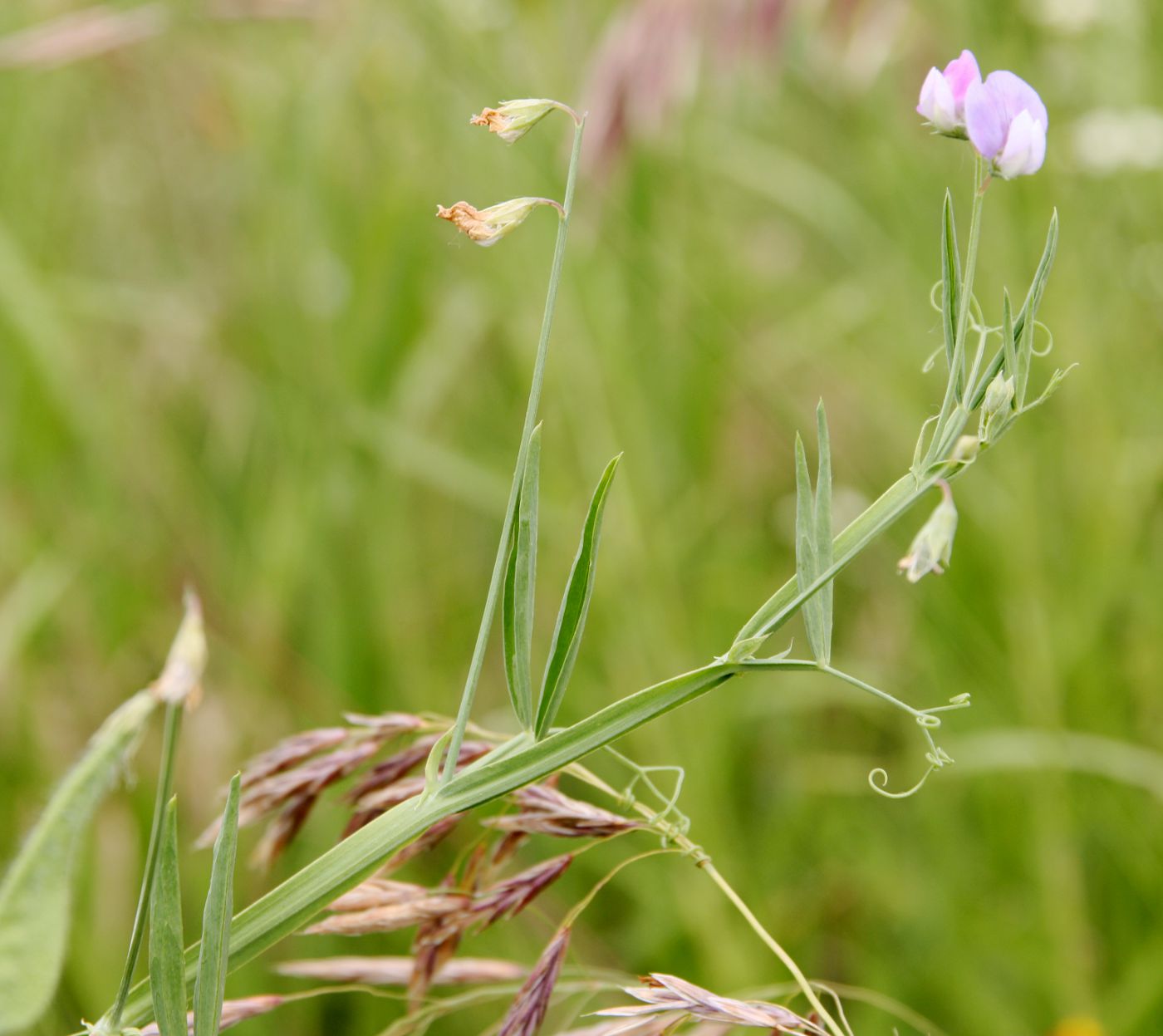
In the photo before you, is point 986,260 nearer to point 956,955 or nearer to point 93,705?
point 956,955

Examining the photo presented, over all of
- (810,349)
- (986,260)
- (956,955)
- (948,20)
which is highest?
(948,20)

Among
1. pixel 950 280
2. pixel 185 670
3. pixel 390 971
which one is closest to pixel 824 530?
pixel 950 280

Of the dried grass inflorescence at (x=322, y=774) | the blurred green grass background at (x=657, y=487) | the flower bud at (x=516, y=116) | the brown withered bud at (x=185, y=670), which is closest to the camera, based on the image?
the brown withered bud at (x=185, y=670)

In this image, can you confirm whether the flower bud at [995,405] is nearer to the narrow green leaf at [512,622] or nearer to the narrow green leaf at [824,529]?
the narrow green leaf at [824,529]

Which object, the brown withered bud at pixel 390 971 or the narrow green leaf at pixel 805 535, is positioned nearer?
the narrow green leaf at pixel 805 535

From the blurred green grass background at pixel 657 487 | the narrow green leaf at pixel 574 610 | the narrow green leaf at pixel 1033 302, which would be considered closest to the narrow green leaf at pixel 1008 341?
the narrow green leaf at pixel 1033 302

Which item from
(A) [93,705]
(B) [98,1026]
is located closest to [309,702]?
(A) [93,705]
